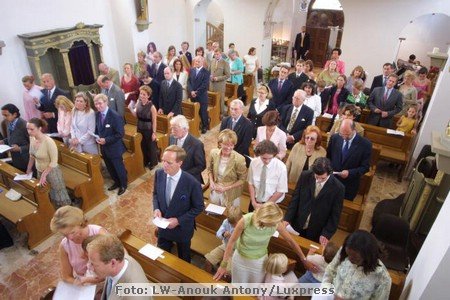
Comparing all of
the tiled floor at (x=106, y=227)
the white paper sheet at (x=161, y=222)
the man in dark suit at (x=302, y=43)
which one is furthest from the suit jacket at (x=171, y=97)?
the man in dark suit at (x=302, y=43)

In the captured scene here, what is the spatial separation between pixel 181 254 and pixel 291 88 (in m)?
3.94

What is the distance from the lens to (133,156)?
5625mm

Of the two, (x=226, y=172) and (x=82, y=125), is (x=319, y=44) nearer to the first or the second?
(x=82, y=125)

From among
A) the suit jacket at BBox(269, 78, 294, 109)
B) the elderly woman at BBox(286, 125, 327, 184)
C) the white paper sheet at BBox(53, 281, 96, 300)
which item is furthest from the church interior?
the suit jacket at BBox(269, 78, 294, 109)

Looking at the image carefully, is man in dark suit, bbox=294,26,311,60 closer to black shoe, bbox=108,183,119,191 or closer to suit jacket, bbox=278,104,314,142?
suit jacket, bbox=278,104,314,142

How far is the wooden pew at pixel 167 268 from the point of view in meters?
2.78

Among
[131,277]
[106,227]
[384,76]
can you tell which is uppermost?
[384,76]

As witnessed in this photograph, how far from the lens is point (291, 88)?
6086mm

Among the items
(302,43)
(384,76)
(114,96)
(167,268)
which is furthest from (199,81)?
(302,43)

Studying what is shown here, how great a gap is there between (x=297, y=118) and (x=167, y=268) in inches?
119

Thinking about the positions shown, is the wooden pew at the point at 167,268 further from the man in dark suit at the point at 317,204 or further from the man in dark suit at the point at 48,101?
the man in dark suit at the point at 48,101

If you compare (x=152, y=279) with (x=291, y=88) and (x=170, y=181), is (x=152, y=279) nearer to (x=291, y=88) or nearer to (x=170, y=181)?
(x=170, y=181)

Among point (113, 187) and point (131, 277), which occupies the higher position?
point (131, 277)

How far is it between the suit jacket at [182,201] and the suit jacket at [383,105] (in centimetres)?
433
